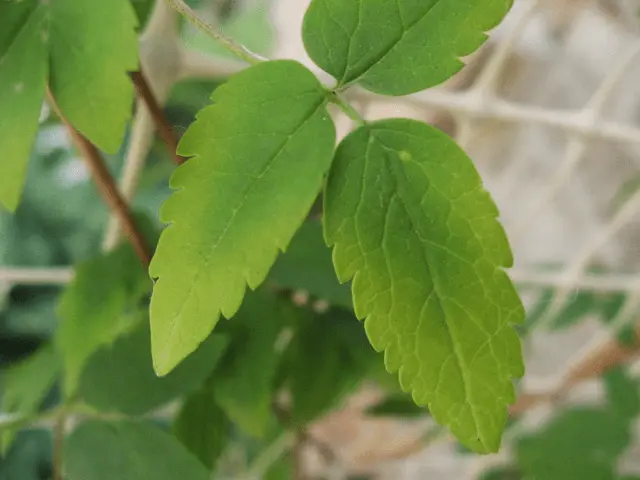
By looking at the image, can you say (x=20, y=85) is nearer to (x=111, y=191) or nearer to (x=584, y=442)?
(x=111, y=191)

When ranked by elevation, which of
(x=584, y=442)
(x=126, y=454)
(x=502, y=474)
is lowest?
(x=502, y=474)

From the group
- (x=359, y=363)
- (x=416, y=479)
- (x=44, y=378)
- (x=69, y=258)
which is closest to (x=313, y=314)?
(x=359, y=363)

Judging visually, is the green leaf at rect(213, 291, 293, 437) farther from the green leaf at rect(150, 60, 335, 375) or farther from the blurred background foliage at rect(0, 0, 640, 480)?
the green leaf at rect(150, 60, 335, 375)

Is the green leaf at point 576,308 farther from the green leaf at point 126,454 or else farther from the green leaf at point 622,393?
the green leaf at point 126,454

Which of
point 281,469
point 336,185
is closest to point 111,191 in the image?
point 336,185

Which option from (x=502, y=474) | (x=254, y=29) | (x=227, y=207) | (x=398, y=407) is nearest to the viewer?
(x=227, y=207)

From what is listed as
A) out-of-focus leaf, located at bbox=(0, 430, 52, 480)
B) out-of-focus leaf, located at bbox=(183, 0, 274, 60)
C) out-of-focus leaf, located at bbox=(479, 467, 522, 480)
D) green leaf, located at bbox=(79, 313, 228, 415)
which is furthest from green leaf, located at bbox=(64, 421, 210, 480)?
out-of-focus leaf, located at bbox=(183, 0, 274, 60)

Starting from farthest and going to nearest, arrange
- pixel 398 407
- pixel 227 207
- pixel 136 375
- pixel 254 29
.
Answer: pixel 254 29, pixel 398 407, pixel 136 375, pixel 227 207

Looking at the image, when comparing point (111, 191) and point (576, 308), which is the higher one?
point (111, 191)
